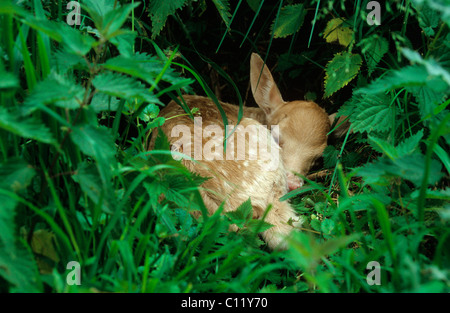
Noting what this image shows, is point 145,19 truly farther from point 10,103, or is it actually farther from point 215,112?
point 10,103

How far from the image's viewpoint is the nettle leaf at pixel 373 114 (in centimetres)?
226

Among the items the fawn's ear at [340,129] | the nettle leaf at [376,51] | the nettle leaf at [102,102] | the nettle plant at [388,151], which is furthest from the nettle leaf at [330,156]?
the nettle leaf at [102,102]

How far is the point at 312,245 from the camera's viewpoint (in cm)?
120

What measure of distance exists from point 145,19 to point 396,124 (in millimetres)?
2024

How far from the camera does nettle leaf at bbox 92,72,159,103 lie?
128cm

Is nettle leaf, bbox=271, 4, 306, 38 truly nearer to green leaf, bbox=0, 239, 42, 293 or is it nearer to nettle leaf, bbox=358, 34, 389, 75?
nettle leaf, bbox=358, 34, 389, 75

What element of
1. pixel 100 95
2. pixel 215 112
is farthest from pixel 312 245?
pixel 215 112

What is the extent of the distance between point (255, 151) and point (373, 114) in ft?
2.39

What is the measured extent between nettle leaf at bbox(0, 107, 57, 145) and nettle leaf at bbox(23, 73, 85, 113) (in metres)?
0.04

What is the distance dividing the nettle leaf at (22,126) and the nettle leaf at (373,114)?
1720mm

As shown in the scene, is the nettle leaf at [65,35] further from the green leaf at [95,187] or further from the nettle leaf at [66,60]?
the green leaf at [95,187]

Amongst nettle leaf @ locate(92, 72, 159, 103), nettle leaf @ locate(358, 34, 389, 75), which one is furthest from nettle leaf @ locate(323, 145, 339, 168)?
nettle leaf @ locate(92, 72, 159, 103)

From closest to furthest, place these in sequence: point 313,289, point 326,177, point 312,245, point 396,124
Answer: point 312,245 < point 313,289 < point 396,124 < point 326,177
